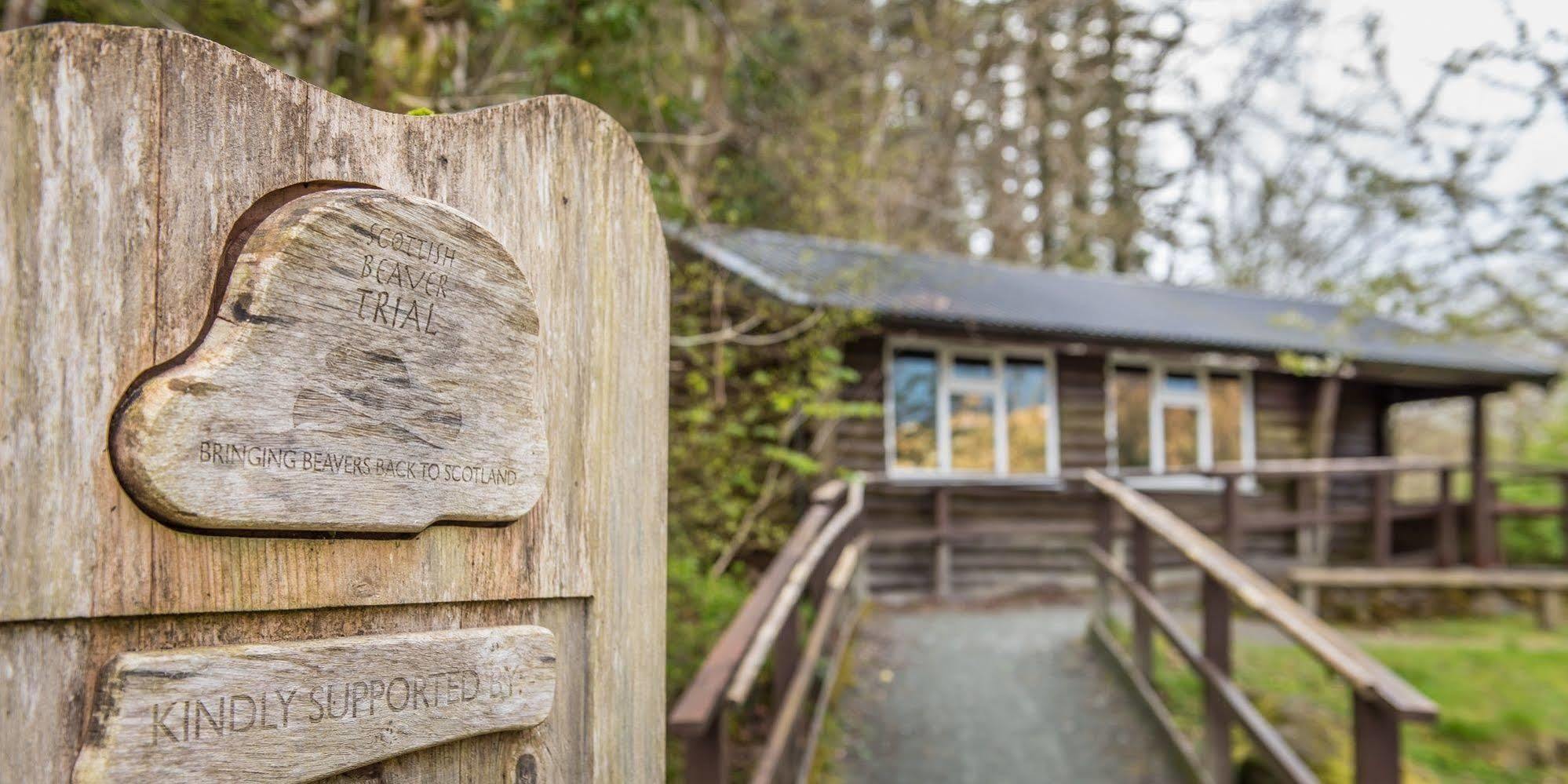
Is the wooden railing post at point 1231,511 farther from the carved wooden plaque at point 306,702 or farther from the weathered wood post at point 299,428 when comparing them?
the carved wooden plaque at point 306,702

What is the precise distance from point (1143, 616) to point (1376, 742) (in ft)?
6.78

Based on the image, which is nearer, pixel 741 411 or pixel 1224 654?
pixel 1224 654

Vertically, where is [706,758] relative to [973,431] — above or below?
below

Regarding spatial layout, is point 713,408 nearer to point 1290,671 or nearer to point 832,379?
point 832,379

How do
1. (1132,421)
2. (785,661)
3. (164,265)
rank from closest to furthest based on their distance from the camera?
(164,265) → (785,661) → (1132,421)

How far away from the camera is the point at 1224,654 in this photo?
3916mm

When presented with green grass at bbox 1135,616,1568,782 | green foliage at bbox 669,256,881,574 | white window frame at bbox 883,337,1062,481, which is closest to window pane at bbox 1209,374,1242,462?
white window frame at bbox 883,337,1062,481

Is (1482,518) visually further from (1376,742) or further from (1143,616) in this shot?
(1376,742)

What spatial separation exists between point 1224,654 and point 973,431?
7.02 m

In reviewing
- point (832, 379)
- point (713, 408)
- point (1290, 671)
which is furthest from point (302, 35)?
point (1290, 671)

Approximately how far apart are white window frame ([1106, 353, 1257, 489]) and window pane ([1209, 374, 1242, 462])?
0.06 metres

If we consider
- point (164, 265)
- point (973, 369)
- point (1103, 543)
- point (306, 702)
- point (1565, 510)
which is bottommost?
point (1565, 510)

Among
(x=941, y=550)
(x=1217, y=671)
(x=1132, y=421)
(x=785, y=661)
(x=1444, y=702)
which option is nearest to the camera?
(x=785, y=661)

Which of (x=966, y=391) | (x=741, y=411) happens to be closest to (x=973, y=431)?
(x=966, y=391)
